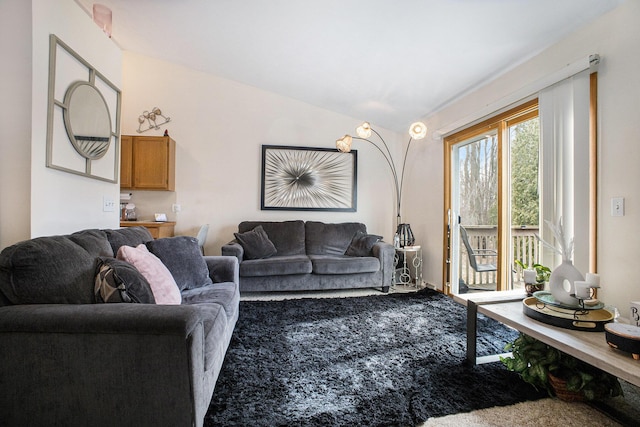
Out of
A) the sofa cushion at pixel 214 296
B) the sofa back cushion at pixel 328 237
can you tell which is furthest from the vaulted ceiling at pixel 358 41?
the sofa cushion at pixel 214 296

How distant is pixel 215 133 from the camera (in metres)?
4.10

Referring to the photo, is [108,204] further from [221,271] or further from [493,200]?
[493,200]

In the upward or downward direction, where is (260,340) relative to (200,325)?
downward

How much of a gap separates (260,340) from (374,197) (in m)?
3.04

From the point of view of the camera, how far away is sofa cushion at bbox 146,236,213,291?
1899mm

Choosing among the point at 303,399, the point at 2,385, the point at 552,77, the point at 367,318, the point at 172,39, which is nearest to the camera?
the point at 2,385

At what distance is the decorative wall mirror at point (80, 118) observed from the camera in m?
1.71

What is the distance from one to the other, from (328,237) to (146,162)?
273 centimetres

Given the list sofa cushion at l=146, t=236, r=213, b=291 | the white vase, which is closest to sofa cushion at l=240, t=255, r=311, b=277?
sofa cushion at l=146, t=236, r=213, b=291

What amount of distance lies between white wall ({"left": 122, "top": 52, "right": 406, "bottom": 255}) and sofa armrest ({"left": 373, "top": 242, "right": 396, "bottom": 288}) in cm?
107

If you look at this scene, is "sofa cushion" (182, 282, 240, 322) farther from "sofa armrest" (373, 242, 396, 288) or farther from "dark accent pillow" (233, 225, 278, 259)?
"sofa armrest" (373, 242, 396, 288)

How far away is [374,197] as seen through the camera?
447cm

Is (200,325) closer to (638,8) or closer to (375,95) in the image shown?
(638,8)

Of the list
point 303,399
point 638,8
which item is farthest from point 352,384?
point 638,8
